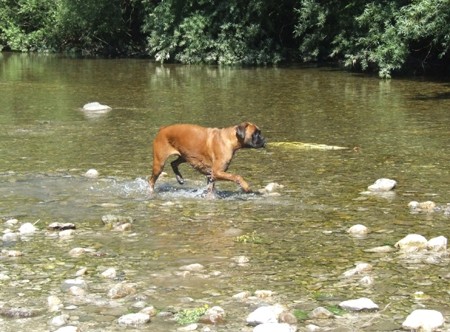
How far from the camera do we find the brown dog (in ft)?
31.4

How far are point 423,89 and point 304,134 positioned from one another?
9.08 meters

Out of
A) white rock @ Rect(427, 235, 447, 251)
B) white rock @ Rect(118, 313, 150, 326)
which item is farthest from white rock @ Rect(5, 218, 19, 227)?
white rock @ Rect(427, 235, 447, 251)

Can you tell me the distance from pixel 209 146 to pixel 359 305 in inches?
177

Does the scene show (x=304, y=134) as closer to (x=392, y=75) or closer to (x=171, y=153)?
(x=171, y=153)

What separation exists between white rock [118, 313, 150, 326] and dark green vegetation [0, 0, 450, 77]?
1734cm

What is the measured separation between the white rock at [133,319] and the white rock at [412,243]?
2.77m

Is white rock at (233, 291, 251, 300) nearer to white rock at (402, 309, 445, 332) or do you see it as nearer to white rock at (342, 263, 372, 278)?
white rock at (342, 263, 372, 278)

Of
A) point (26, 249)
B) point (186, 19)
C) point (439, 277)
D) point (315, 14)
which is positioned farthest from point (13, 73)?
point (439, 277)

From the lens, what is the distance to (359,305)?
568cm

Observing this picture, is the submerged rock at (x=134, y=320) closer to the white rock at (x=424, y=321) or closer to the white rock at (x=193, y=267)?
the white rock at (x=193, y=267)

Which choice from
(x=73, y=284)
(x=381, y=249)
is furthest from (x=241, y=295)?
(x=381, y=249)

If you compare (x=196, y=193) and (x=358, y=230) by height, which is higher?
(x=358, y=230)

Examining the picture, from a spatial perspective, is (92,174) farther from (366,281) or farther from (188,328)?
(188,328)

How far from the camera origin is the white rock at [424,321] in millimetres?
5262
